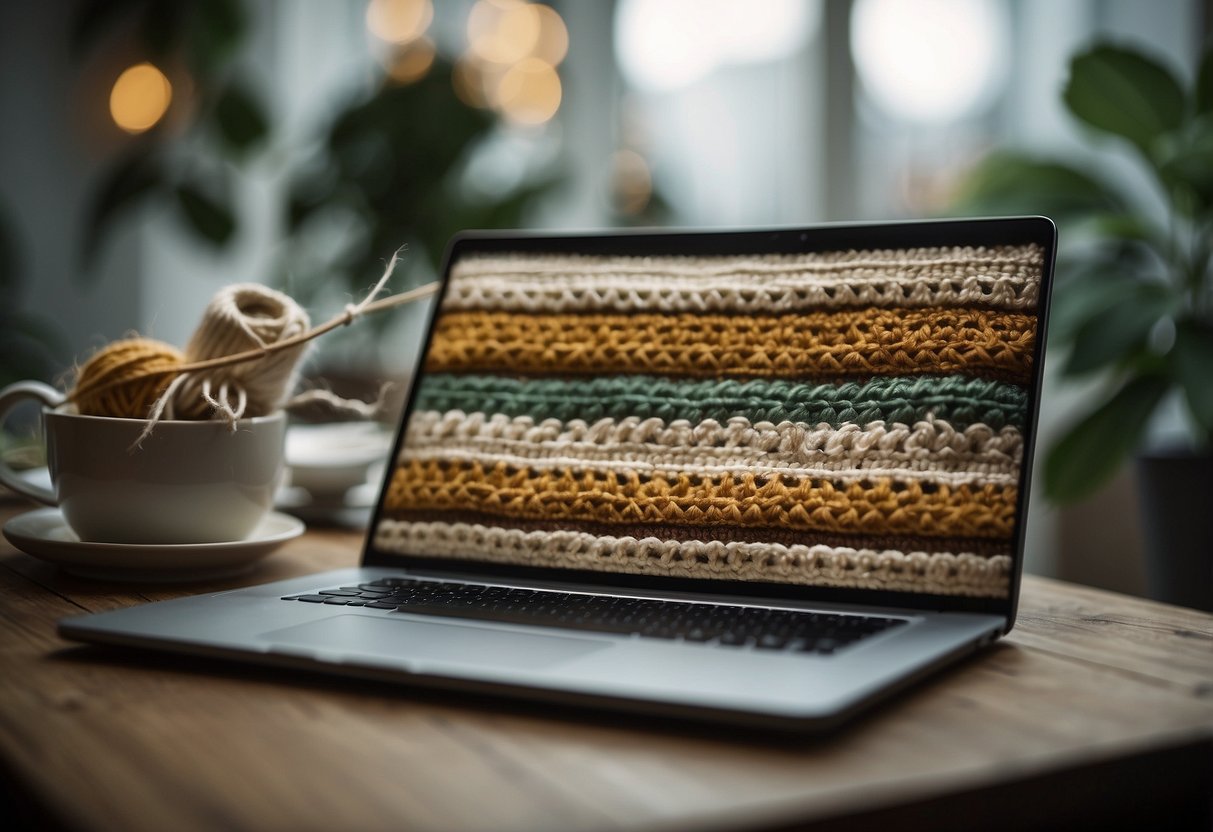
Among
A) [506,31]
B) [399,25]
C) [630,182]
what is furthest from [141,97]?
[630,182]

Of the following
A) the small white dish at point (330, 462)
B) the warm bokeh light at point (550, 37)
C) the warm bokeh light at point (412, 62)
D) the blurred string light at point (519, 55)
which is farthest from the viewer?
the warm bokeh light at point (550, 37)

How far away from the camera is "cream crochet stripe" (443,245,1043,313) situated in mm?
580

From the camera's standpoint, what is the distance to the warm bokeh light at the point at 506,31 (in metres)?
2.55

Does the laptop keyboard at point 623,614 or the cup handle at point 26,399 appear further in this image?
the cup handle at point 26,399

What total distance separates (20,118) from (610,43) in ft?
4.68

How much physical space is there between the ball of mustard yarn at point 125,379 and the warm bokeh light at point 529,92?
6.27 feet

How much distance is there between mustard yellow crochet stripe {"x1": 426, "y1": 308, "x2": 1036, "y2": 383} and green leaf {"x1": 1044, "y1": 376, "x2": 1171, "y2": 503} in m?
0.75

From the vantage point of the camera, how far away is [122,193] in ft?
7.02

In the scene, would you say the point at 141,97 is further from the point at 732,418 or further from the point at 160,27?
the point at 732,418

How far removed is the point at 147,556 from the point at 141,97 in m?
2.07

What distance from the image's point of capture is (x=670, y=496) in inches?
23.8

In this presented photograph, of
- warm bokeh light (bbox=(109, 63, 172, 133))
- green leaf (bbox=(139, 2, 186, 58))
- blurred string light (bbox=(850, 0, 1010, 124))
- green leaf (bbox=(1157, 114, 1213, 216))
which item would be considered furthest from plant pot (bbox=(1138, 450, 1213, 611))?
warm bokeh light (bbox=(109, 63, 172, 133))

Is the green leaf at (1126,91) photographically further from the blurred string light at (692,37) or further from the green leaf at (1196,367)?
the blurred string light at (692,37)

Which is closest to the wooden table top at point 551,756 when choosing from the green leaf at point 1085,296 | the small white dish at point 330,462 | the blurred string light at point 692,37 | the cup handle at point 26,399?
the cup handle at point 26,399
